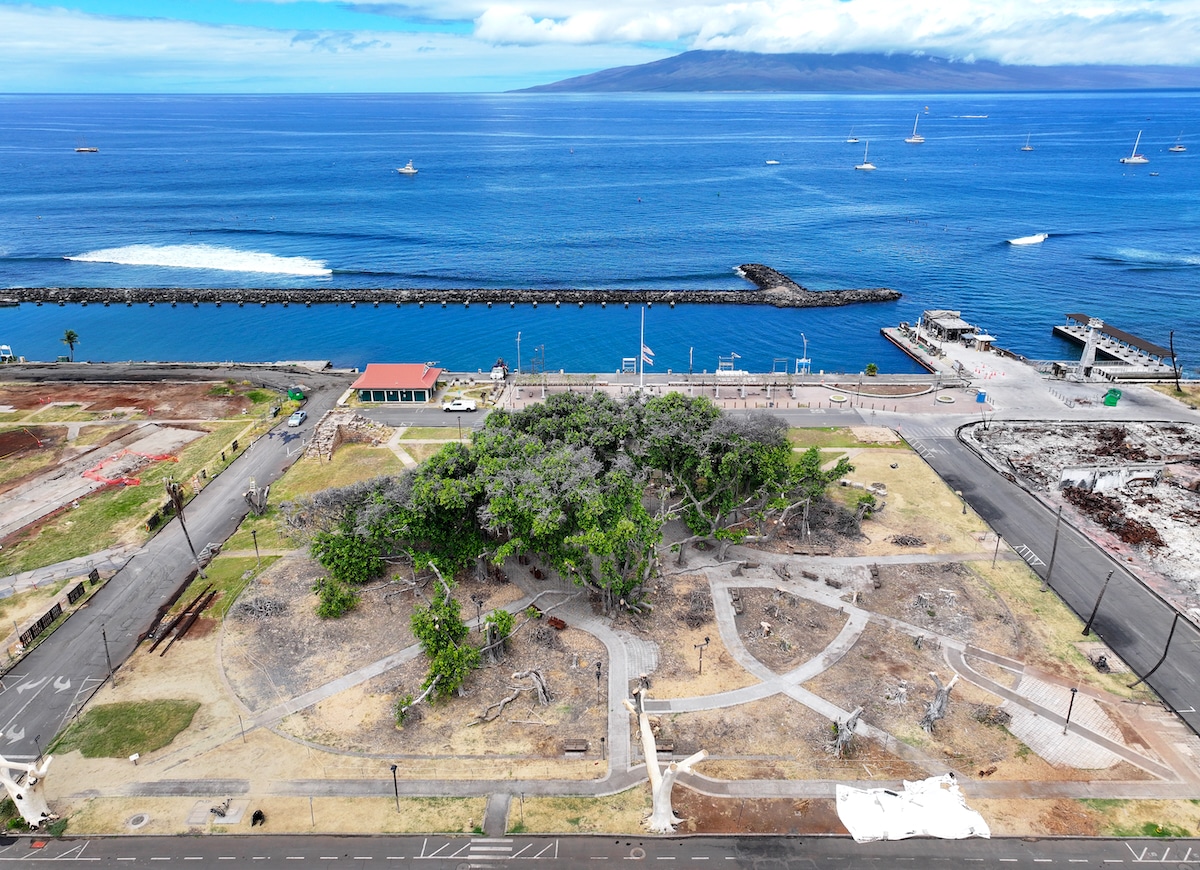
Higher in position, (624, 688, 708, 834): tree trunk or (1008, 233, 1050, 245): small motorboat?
(1008, 233, 1050, 245): small motorboat

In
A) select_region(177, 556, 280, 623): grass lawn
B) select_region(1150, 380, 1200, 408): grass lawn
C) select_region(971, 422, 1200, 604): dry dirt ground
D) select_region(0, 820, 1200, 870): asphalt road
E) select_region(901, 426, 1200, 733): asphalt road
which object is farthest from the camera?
select_region(1150, 380, 1200, 408): grass lawn

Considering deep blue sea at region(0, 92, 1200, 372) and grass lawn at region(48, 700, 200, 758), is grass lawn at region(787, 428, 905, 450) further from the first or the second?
grass lawn at region(48, 700, 200, 758)

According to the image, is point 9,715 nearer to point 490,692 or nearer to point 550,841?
point 490,692

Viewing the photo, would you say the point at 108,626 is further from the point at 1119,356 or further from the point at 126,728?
the point at 1119,356

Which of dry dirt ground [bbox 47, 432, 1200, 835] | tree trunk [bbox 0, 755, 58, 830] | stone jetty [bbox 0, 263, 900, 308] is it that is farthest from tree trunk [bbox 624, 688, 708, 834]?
stone jetty [bbox 0, 263, 900, 308]

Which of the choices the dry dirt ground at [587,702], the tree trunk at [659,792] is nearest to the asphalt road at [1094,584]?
the dry dirt ground at [587,702]

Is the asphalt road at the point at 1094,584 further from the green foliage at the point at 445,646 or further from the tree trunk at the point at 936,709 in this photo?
the green foliage at the point at 445,646
